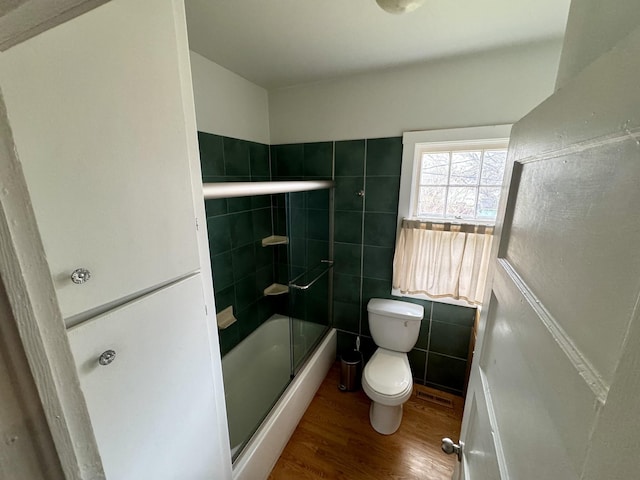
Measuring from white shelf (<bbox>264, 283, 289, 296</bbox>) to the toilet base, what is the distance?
1160 mm

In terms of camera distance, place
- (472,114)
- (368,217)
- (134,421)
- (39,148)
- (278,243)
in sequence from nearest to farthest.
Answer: (39,148) < (134,421) < (472,114) < (368,217) < (278,243)

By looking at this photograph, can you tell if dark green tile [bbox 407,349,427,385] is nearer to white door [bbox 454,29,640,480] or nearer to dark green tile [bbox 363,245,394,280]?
dark green tile [bbox 363,245,394,280]

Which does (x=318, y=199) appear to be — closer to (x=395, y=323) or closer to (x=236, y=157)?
(x=236, y=157)

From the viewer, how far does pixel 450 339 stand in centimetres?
189

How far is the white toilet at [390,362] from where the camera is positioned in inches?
63.8

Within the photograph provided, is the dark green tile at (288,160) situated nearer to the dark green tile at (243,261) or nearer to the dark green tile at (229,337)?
the dark green tile at (243,261)

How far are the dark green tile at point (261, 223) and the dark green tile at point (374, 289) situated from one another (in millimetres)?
959

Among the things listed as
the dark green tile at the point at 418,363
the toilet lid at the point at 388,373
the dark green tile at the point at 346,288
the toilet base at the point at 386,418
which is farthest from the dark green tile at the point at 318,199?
the toilet base at the point at 386,418

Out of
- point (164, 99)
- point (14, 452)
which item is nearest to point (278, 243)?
point (164, 99)

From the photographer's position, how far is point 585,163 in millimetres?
329

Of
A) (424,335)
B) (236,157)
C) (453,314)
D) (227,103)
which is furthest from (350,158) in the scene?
(424,335)

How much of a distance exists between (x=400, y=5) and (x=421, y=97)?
856mm

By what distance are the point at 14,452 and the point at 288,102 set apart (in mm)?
2242

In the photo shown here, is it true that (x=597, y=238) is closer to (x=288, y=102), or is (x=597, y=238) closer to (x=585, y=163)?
(x=585, y=163)
